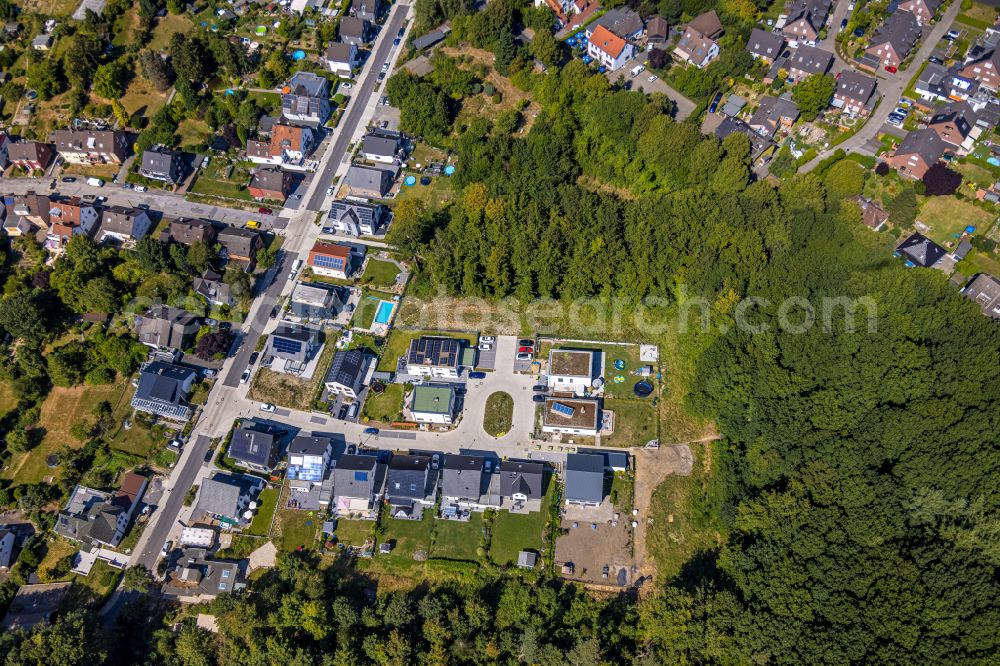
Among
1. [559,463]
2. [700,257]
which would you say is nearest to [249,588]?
[559,463]

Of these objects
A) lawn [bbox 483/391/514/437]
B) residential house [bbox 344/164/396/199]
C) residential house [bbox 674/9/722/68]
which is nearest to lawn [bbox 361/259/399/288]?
residential house [bbox 344/164/396/199]

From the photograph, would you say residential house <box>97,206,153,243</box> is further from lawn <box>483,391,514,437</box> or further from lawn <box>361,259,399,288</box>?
lawn <box>483,391,514,437</box>

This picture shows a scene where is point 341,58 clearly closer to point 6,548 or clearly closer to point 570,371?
point 570,371

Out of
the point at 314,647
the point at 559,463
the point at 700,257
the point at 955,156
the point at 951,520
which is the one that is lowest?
the point at 314,647

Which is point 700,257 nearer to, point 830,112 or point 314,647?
point 830,112

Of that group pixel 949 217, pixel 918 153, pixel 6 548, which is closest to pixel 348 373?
pixel 6 548

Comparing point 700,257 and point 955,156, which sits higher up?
point 955,156

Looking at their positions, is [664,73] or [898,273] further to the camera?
[664,73]

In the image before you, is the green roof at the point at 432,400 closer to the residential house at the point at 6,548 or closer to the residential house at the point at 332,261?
the residential house at the point at 332,261
